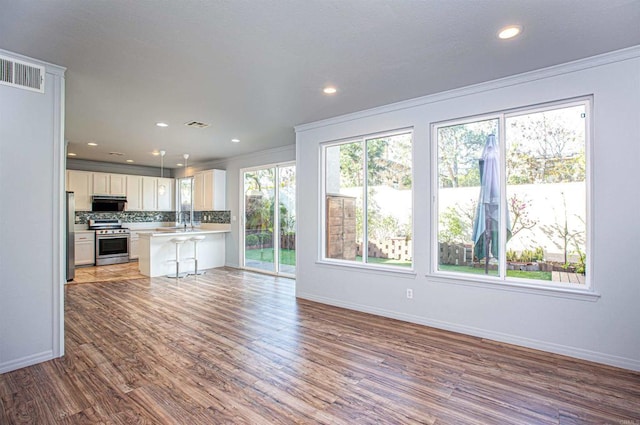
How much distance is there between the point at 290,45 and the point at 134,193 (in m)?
7.90

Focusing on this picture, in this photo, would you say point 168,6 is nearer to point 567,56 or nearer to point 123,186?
point 567,56

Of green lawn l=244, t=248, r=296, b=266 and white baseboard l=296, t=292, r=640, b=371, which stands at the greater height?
green lawn l=244, t=248, r=296, b=266

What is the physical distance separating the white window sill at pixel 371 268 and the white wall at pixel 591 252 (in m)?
0.03

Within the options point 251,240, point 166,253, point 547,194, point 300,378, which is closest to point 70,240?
point 166,253

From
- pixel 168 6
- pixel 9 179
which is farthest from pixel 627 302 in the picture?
pixel 9 179

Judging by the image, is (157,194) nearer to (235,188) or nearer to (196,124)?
(235,188)

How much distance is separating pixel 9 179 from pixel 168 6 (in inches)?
79.8

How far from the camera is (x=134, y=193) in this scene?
8797mm

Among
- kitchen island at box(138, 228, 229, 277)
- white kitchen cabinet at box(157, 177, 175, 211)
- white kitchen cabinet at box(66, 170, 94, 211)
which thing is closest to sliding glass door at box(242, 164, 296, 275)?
kitchen island at box(138, 228, 229, 277)

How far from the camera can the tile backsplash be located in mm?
8250

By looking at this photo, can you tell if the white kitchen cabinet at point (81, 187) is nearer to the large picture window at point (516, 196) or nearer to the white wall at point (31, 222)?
the white wall at point (31, 222)

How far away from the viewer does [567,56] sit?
279 centimetres

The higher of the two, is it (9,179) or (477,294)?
(9,179)

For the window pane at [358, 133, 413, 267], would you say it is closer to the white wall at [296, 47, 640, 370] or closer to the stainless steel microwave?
the white wall at [296, 47, 640, 370]
